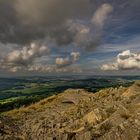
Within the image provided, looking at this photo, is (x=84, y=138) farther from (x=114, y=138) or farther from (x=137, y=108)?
(x=137, y=108)

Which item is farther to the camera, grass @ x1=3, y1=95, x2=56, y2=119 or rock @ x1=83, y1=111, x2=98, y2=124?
grass @ x1=3, y1=95, x2=56, y2=119

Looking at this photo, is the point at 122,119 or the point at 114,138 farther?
the point at 122,119

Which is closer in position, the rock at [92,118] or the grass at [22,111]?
the rock at [92,118]

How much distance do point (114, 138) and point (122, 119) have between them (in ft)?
35.0

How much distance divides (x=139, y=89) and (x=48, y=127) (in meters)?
44.1

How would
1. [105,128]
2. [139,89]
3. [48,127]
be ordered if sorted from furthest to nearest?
1. [139,89]
2. [48,127]
3. [105,128]

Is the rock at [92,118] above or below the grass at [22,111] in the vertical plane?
above

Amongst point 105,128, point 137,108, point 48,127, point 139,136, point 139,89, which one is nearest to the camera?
point 139,136

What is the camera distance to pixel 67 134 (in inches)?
1900

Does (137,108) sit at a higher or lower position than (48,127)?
higher

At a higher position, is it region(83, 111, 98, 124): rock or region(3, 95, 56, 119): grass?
region(83, 111, 98, 124): rock

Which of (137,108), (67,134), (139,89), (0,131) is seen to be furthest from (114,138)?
(139,89)

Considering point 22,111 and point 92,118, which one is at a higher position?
point 92,118

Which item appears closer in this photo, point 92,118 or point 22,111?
point 92,118
